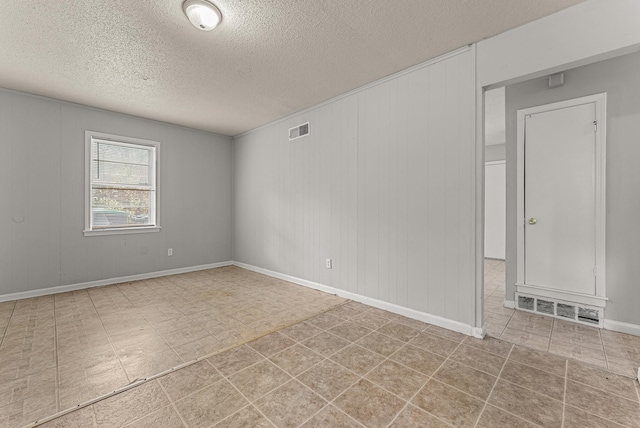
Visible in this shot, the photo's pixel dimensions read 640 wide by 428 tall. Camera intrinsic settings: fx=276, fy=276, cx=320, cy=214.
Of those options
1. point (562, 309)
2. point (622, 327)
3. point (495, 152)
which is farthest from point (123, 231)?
point (495, 152)

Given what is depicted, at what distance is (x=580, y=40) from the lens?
2033 mm

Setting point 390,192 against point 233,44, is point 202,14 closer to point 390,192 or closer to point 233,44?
point 233,44

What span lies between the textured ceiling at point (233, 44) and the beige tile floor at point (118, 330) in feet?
8.74

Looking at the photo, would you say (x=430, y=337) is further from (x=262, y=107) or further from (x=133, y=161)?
(x=133, y=161)

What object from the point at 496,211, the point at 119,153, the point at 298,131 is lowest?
the point at 496,211

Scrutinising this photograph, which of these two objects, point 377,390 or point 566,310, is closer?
point 377,390

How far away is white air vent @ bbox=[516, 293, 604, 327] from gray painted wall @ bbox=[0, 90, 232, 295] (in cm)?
518

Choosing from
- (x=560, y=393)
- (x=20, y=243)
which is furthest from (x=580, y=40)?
(x=20, y=243)

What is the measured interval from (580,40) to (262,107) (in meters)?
3.47

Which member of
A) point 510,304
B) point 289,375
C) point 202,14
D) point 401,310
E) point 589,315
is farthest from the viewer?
point 510,304

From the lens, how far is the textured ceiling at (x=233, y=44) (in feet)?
6.84

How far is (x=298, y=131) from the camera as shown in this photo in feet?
14.0

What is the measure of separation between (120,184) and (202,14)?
3.54 meters

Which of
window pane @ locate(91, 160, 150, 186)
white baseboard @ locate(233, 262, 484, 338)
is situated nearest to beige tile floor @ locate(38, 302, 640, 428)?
white baseboard @ locate(233, 262, 484, 338)
